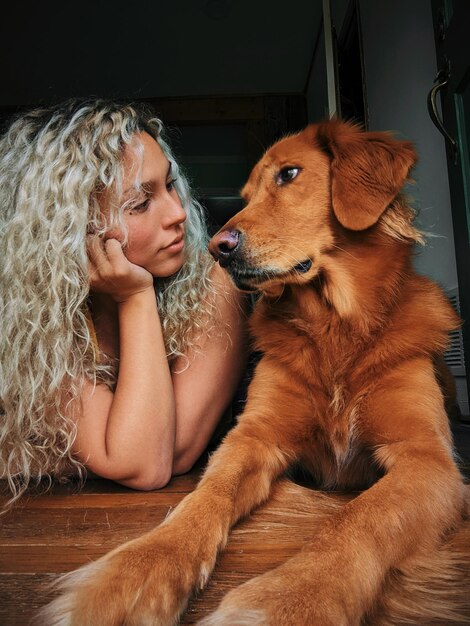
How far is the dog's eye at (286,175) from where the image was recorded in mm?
1653

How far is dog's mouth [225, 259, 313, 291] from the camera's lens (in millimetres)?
1484

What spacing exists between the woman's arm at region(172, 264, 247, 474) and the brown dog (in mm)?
139

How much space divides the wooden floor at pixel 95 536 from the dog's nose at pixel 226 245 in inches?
25.6

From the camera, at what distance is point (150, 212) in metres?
1.60

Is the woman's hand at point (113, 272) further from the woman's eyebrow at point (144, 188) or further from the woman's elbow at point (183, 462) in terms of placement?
the woman's elbow at point (183, 462)

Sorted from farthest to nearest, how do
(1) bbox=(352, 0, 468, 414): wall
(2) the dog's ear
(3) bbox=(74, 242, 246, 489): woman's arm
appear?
(1) bbox=(352, 0, 468, 414): wall < (2) the dog's ear < (3) bbox=(74, 242, 246, 489): woman's arm

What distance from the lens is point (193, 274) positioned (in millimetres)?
1836

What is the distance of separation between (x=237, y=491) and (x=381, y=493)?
32 cm

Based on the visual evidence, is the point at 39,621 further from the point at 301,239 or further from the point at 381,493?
the point at 301,239

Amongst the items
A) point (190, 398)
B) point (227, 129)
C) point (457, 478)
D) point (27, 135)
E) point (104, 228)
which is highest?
point (227, 129)

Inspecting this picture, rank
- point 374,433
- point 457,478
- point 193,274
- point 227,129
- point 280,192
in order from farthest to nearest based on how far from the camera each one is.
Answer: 1. point 227,129
2. point 193,274
3. point 280,192
4. point 374,433
5. point 457,478

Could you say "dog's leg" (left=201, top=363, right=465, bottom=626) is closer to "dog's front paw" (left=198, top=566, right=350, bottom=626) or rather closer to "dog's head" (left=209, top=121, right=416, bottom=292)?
"dog's front paw" (left=198, top=566, right=350, bottom=626)

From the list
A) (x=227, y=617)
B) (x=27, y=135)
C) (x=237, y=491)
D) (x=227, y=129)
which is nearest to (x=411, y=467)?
(x=237, y=491)

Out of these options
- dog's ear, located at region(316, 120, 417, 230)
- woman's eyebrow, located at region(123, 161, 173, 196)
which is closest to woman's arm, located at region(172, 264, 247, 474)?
woman's eyebrow, located at region(123, 161, 173, 196)
